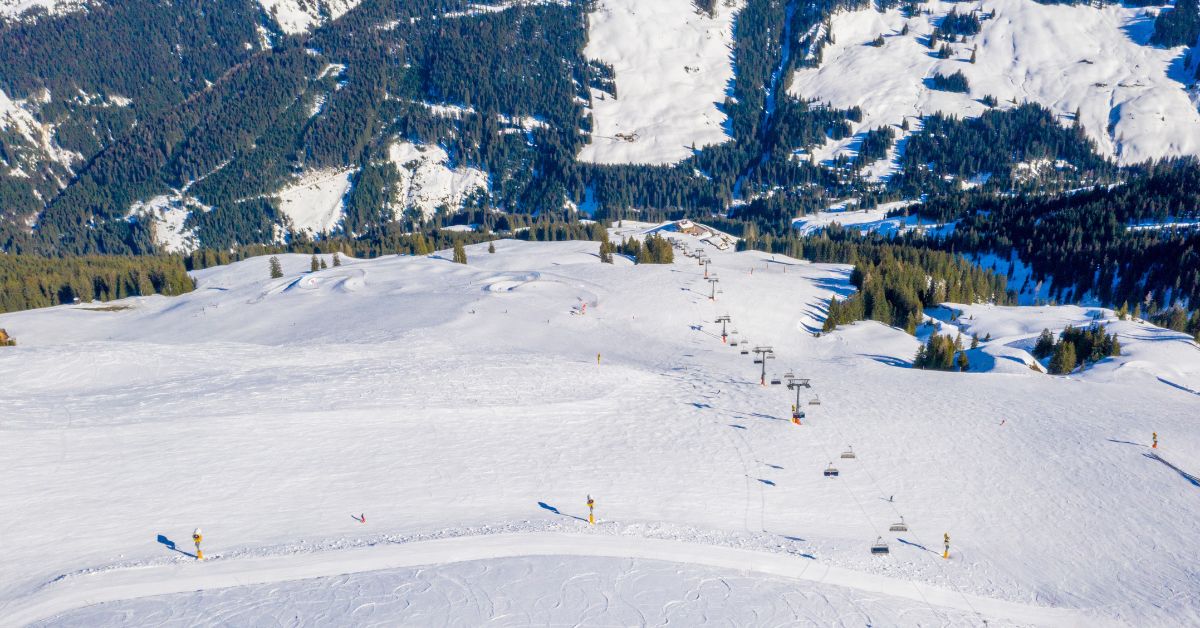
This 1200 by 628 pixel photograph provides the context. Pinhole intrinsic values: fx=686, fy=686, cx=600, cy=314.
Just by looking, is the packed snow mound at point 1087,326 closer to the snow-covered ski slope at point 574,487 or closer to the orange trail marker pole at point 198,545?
the snow-covered ski slope at point 574,487

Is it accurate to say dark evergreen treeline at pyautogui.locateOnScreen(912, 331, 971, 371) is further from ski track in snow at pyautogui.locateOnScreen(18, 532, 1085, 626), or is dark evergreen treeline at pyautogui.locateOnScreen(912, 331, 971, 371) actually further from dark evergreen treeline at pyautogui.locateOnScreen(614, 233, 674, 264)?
dark evergreen treeline at pyautogui.locateOnScreen(614, 233, 674, 264)

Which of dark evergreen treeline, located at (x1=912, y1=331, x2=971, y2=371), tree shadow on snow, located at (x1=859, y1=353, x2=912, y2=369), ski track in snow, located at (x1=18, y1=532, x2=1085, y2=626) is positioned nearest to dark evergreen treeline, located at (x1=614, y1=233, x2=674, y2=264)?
tree shadow on snow, located at (x1=859, y1=353, x2=912, y2=369)

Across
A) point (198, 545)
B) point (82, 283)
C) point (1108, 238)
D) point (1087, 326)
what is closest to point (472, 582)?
point (198, 545)

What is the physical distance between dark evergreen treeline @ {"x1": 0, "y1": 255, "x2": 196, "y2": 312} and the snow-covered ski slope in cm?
8923

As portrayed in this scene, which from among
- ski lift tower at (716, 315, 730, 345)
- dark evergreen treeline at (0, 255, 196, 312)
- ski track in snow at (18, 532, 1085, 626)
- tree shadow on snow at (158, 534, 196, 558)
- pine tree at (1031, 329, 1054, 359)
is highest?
dark evergreen treeline at (0, 255, 196, 312)

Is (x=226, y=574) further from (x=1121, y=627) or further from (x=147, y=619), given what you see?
(x=1121, y=627)

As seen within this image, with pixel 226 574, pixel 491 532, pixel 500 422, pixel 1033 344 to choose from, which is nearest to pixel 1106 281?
pixel 1033 344

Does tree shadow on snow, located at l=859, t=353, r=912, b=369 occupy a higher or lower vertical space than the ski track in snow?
lower

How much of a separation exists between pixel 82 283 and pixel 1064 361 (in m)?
161

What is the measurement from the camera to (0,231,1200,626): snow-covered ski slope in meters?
27.8

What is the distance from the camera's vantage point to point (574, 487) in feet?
123

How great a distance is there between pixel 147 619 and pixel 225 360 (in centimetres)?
3793

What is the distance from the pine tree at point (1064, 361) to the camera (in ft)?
231

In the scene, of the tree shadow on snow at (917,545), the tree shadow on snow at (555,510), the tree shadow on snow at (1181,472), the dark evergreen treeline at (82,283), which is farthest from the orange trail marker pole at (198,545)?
the dark evergreen treeline at (82,283)
